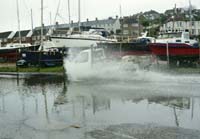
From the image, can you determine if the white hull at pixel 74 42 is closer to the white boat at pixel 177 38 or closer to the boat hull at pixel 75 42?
the boat hull at pixel 75 42

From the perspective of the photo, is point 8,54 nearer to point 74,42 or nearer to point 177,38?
point 74,42

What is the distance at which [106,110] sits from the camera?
46.1 feet

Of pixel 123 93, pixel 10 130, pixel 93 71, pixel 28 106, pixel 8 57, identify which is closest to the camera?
pixel 10 130

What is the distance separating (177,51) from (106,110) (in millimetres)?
17733

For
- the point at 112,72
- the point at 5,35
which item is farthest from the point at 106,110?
the point at 5,35

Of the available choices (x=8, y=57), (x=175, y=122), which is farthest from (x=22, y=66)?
(x=175, y=122)

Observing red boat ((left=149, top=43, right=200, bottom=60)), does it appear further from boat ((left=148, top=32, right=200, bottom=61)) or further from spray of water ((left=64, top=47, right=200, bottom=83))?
spray of water ((left=64, top=47, right=200, bottom=83))

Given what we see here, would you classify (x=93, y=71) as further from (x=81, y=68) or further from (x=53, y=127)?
(x=53, y=127)

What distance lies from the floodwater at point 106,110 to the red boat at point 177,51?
22.6 ft

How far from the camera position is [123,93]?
18141 mm

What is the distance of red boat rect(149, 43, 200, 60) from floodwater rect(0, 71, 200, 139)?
6902mm

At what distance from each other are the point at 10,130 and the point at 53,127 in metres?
1.23

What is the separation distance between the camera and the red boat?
98.4 ft

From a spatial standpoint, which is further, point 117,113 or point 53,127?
point 117,113
